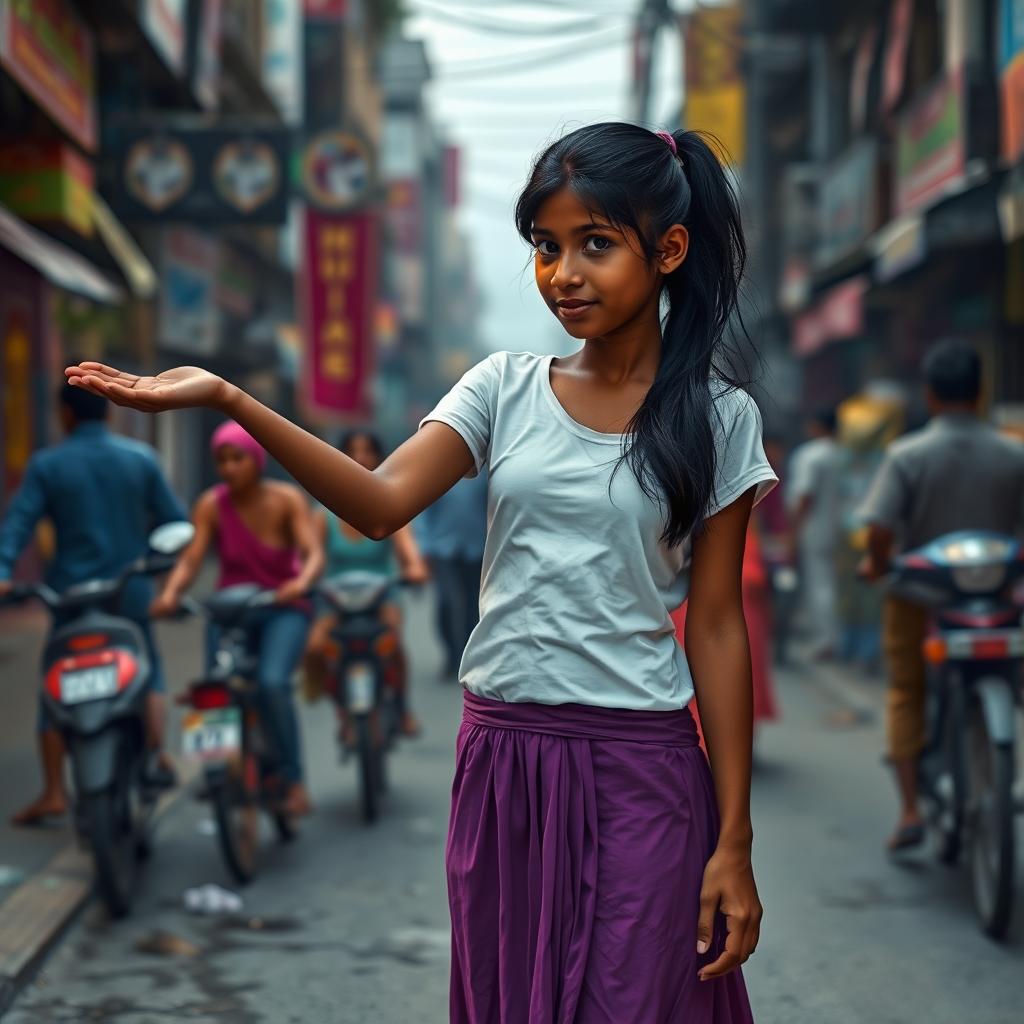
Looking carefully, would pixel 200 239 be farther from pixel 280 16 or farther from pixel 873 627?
pixel 873 627

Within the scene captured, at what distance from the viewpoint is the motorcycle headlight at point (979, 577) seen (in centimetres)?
563

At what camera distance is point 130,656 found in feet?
19.3

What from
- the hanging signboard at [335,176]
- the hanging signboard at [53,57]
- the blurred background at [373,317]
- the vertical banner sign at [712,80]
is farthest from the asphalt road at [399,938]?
the vertical banner sign at [712,80]

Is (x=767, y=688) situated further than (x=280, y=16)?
No

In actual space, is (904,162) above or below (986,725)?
above

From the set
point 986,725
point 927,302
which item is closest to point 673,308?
point 986,725

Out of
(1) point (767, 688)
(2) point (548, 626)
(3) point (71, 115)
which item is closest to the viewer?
(2) point (548, 626)

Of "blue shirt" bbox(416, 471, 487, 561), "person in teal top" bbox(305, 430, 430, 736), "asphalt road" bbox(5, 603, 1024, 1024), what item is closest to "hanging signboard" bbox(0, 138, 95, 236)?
"blue shirt" bbox(416, 471, 487, 561)

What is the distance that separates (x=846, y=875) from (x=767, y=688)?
8.30ft

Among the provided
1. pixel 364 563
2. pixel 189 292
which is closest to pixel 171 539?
pixel 364 563

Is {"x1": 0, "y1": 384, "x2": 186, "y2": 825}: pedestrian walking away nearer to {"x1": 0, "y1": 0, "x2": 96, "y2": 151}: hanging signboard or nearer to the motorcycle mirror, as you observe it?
the motorcycle mirror

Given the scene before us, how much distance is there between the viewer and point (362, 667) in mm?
7531

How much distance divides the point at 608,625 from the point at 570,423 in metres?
0.29

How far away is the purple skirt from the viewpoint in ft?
7.94
